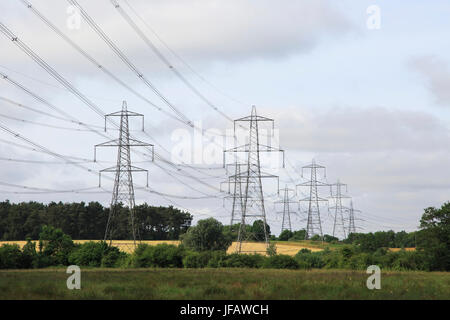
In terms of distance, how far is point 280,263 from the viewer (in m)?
75.8

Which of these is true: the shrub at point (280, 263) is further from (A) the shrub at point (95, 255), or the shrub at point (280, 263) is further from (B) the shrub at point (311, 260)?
(A) the shrub at point (95, 255)

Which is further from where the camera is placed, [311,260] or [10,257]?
[311,260]

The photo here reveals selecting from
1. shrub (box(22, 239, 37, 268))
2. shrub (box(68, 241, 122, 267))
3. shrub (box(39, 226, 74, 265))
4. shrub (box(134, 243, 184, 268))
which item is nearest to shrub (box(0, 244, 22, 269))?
shrub (box(22, 239, 37, 268))

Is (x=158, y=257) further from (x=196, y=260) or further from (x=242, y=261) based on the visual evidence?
(x=242, y=261)

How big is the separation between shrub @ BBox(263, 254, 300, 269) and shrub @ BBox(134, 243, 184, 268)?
11803 millimetres

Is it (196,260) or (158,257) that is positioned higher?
(158,257)

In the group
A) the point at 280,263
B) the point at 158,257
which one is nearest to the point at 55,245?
the point at 158,257

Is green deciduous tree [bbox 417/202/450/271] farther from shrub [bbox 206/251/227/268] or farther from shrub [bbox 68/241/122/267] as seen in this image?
shrub [bbox 68/241/122/267]

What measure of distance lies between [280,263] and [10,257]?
112 feet

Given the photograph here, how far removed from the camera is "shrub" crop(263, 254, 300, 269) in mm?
75656

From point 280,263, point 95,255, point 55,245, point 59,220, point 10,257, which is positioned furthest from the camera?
point 59,220

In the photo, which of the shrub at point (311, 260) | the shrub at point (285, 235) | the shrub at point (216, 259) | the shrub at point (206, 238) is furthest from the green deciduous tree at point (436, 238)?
the shrub at point (285, 235)

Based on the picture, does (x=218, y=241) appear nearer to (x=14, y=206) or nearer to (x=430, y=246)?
(x=430, y=246)
